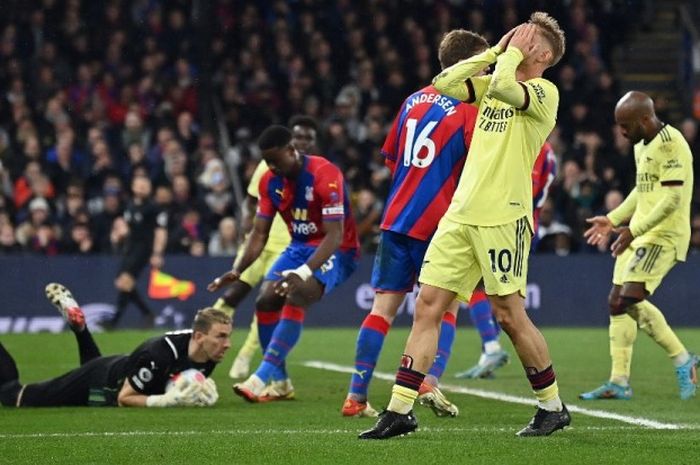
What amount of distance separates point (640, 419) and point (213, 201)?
1345 cm

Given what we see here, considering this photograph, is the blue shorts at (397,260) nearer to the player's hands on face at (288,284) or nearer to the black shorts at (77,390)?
the player's hands on face at (288,284)

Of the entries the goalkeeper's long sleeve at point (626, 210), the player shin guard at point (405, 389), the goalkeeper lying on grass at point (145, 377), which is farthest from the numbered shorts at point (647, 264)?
the player shin guard at point (405, 389)

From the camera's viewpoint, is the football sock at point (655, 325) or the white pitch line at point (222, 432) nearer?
the white pitch line at point (222, 432)

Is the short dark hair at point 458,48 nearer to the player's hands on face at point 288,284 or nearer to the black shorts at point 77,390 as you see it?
the player's hands on face at point 288,284

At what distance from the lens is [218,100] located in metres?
25.7

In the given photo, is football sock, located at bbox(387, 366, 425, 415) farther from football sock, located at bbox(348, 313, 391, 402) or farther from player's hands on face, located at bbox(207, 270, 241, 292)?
player's hands on face, located at bbox(207, 270, 241, 292)

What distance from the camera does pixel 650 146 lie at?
36.9 ft

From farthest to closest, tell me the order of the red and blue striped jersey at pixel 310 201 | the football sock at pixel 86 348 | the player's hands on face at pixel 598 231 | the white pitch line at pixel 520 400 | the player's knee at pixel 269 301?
the player's knee at pixel 269 301
the football sock at pixel 86 348
the red and blue striped jersey at pixel 310 201
the player's hands on face at pixel 598 231
the white pitch line at pixel 520 400

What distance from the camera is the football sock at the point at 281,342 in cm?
1112

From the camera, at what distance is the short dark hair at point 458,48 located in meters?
9.12

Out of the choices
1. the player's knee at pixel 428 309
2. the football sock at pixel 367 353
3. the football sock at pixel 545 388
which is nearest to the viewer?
the player's knee at pixel 428 309

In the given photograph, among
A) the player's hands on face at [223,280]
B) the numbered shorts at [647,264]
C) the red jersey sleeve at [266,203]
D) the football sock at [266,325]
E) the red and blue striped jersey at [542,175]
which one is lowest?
the football sock at [266,325]

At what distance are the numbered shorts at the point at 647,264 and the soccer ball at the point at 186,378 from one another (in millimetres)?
3331

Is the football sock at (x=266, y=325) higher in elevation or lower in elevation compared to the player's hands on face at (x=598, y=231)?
lower
